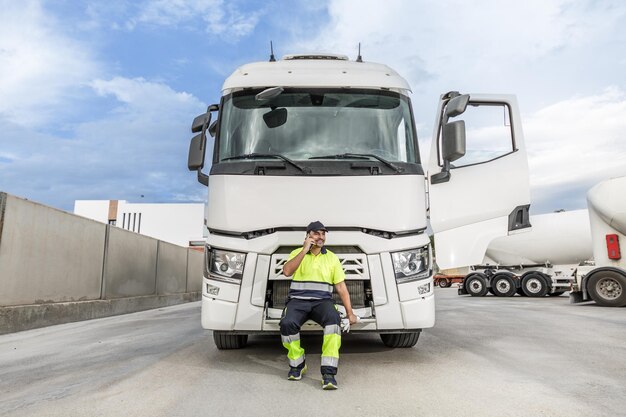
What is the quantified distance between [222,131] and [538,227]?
16168 mm

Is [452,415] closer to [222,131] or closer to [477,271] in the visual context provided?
[222,131]

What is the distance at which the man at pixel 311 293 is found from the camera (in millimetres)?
3760

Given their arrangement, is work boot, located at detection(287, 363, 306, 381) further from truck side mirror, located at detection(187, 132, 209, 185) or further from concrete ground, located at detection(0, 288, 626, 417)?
truck side mirror, located at detection(187, 132, 209, 185)

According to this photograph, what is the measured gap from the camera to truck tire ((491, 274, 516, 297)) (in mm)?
17494

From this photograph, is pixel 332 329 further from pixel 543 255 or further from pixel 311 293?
pixel 543 255

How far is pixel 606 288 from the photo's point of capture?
36.3 feet

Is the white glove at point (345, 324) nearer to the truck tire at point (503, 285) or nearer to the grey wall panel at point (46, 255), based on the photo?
the grey wall panel at point (46, 255)

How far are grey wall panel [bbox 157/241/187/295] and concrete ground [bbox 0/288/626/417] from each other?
9286mm

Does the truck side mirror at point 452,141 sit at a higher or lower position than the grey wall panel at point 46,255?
higher

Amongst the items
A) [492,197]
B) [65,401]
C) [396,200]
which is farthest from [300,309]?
[492,197]

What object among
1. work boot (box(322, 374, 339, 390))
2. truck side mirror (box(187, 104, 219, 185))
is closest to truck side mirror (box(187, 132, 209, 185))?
truck side mirror (box(187, 104, 219, 185))

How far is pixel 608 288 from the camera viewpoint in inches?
435

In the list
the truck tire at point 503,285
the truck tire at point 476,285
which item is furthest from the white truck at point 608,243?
the truck tire at point 476,285

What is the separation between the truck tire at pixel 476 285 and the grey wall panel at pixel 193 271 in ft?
39.5
